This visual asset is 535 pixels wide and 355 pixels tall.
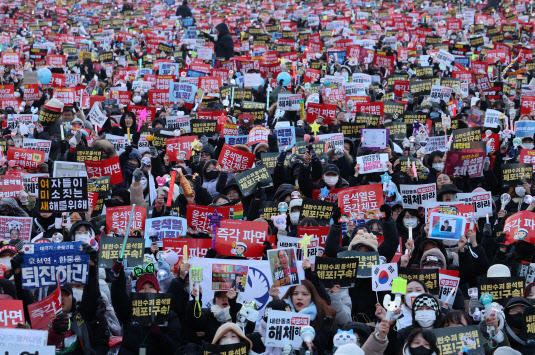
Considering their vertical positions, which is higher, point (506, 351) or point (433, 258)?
point (433, 258)

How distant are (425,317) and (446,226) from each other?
8.08 feet

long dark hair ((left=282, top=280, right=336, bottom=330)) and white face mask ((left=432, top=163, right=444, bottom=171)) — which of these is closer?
long dark hair ((left=282, top=280, right=336, bottom=330))

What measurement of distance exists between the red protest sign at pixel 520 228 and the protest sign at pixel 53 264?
4447 millimetres

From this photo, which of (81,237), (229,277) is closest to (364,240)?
(229,277)

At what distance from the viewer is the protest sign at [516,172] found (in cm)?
1189

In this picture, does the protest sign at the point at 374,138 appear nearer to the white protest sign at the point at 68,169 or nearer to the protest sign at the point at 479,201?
the protest sign at the point at 479,201

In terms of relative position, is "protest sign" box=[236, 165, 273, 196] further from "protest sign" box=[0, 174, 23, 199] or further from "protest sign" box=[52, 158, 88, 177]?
"protest sign" box=[0, 174, 23, 199]

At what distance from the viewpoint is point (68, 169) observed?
1134 cm

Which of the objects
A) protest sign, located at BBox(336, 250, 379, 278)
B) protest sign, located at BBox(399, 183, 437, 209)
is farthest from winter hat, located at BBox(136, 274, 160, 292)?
protest sign, located at BBox(399, 183, 437, 209)

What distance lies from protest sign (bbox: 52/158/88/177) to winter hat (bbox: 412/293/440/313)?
5.37 meters

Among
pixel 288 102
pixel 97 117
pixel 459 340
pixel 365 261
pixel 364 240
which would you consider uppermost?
pixel 288 102

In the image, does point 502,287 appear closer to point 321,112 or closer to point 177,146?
point 177,146

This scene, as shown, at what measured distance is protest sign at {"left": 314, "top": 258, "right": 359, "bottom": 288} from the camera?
795cm

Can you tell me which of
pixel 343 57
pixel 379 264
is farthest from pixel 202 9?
pixel 379 264
